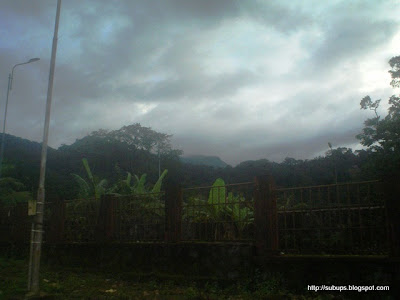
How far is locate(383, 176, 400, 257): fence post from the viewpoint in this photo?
6075 millimetres

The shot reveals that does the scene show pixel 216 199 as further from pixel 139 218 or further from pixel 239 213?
pixel 139 218

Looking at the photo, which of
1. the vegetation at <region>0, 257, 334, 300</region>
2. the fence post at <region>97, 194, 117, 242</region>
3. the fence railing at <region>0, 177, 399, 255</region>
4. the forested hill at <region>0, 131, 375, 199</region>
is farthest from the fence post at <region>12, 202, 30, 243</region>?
the forested hill at <region>0, 131, 375, 199</region>

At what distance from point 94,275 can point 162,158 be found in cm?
4321

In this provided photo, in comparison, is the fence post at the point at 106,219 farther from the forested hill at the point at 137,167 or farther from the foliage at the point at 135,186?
the forested hill at the point at 137,167

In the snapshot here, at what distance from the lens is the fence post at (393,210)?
6.07 meters

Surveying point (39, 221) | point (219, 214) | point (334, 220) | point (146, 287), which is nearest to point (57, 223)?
point (39, 221)

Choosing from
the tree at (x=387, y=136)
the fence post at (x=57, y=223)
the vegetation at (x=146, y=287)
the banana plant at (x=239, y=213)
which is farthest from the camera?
the tree at (x=387, y=136)

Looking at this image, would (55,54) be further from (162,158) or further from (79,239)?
(162,158)

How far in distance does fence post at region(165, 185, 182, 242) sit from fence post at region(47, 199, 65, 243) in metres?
4.47

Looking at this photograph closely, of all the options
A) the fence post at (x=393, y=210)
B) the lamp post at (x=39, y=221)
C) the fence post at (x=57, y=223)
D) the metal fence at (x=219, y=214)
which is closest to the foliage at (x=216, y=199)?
the metal fence at (x=219, y=214)

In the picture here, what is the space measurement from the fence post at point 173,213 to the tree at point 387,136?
17.8 meters

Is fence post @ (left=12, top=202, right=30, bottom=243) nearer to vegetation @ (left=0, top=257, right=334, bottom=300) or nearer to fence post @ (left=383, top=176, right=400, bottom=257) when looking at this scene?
vegetation @ (left=0, top=257, right=334, bottom=300)

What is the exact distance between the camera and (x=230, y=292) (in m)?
7.45

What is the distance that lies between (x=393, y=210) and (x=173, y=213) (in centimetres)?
470
